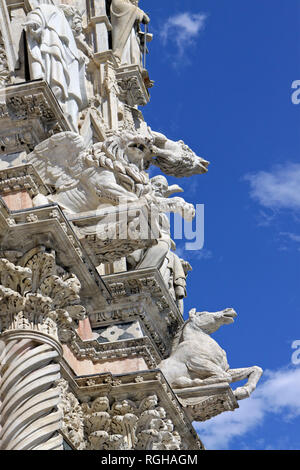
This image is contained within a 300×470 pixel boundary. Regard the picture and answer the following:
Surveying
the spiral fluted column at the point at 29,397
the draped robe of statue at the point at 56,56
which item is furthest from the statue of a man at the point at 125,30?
the spiral fluted column at the point at 29,397

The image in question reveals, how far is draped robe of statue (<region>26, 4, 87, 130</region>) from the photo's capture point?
1764cm

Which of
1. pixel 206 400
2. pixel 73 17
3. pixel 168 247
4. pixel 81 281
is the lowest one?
pixel 81 281

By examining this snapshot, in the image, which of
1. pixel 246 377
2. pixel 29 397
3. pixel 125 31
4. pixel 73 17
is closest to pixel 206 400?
pixel 246 377

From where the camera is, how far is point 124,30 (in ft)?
81.0

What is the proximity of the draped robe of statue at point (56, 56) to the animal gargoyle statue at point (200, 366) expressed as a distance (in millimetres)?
3862

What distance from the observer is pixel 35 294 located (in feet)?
43.8

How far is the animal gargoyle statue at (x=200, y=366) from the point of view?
18.5 meters

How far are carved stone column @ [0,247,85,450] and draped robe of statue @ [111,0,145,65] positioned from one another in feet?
37.3

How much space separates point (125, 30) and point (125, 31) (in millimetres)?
28

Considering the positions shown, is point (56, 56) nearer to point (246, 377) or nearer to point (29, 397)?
point (246, 377)

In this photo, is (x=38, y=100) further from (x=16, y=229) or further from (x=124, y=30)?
(x=124, y=30)

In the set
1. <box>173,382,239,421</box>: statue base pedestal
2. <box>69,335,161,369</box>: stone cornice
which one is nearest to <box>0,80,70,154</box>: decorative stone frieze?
<box>69,335,161,369</box>: stone cornice

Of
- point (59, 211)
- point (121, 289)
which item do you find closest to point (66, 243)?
point (59, 211)

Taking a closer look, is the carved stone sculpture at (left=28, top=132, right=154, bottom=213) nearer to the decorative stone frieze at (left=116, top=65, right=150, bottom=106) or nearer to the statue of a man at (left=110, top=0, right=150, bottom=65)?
the decorative stone frieze at (left=116, top=65, right=150, bottom=106)
